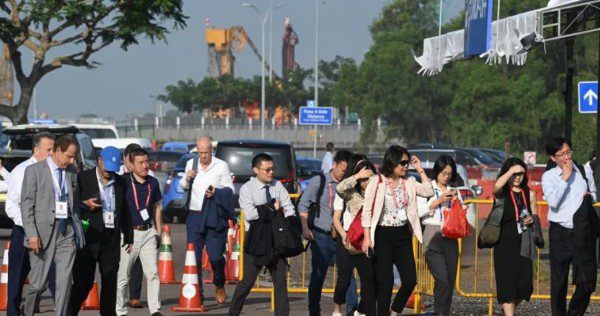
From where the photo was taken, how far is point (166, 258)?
1712cm

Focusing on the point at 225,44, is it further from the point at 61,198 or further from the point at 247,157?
the point at 61,198

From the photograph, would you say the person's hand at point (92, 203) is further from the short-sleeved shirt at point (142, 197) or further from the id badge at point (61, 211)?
the short-sleeved shirt at point (142, 197)

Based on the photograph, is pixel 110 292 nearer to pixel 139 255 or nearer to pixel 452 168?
pixel 139 255

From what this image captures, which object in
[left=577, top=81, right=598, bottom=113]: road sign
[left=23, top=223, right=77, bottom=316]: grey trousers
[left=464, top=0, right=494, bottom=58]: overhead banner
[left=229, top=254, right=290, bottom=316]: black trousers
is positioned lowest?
[left=229, top=254, right=290, bottom=316]: black trousers

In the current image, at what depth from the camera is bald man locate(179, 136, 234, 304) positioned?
1491cm

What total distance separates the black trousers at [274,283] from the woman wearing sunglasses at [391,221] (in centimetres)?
88

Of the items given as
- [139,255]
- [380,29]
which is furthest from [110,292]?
[380,29]

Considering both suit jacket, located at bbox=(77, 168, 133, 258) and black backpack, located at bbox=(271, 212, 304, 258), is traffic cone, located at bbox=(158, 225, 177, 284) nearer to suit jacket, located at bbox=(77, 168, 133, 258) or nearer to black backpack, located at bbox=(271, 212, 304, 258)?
black backpack, located at bbox=(271, 212, 304, 258)

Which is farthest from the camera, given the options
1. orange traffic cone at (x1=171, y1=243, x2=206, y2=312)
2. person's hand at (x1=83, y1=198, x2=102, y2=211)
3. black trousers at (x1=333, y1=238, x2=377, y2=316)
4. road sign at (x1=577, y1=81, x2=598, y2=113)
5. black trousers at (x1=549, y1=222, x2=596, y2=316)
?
road sign at (x1=577, y1=81, x2=598, y2=113)

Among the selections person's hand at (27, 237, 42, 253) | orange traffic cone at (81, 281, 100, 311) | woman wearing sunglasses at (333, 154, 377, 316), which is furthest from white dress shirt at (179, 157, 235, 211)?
person's hand at (27, 237, 42, 253)

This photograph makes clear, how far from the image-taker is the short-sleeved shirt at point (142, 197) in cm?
1289

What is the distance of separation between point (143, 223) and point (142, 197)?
23 centimetres

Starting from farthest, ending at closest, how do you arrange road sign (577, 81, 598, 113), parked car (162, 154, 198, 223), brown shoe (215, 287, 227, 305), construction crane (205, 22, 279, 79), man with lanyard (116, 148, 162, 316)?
construction crane (205, 22, 279, 79)
parked car (162, 154, 198, 223)
road sign (577, 81, 598, 113)
brown shoe (215, 287, 227, 305)
man with lanyard (116, 148, 162, 316)

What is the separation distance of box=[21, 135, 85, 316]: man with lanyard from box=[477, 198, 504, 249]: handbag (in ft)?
11.2
